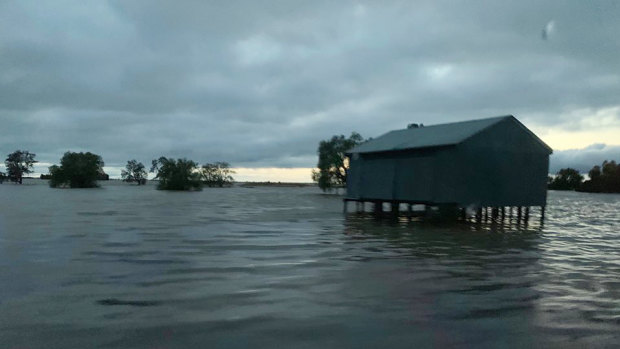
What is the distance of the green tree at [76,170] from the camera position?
130 meters

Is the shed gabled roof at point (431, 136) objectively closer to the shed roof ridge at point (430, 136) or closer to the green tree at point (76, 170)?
the shed roof ridge at point (430, 136)

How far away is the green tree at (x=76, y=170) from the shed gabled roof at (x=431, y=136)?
110 metres

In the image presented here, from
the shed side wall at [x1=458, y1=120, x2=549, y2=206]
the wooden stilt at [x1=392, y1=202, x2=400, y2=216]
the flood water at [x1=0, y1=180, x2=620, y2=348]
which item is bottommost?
the flood water at [x1=0, y1=180, x2=620, y2=348]

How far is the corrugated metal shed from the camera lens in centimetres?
3066

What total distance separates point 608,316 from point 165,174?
119239 mm

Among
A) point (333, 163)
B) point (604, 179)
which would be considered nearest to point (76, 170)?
point (333, 163)

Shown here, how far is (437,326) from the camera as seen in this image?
7879mm

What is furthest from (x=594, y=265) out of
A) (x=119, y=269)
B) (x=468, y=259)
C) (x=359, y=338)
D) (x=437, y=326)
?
(x=119, y=269)

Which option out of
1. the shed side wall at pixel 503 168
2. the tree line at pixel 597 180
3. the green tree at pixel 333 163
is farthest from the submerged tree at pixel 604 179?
the shed side wall at pixel 503 168

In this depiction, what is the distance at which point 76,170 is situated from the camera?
130 meters

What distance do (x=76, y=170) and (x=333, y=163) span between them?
242 feet

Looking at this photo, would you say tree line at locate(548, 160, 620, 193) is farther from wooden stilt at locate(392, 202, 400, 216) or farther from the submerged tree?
wooden stilt at locate(392, 202, 400, 216)

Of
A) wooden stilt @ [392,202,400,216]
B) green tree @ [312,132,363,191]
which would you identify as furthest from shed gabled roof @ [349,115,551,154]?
green tree @ [312,132,363,191]

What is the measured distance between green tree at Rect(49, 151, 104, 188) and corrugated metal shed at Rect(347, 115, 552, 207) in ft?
373
